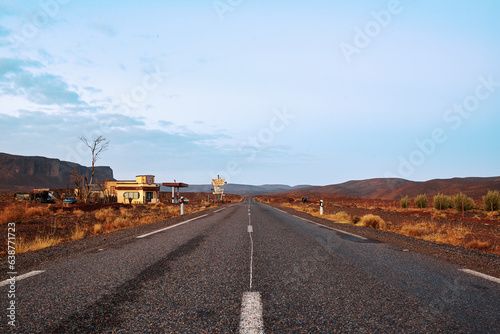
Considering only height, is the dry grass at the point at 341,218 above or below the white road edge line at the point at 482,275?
below

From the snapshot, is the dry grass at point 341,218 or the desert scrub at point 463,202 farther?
the desert scrub at point 463,202

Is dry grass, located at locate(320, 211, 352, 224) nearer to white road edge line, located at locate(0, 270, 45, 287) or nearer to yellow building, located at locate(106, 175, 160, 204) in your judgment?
white road edge line, located at locate(0, 270, 45, 287)

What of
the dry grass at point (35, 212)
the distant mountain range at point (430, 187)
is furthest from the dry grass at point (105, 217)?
the distant mountain range at point (430, 187)

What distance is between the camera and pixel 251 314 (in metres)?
2.81

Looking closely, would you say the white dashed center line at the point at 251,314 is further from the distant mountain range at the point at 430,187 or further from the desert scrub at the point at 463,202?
the distant mountain range at the point at 430,187

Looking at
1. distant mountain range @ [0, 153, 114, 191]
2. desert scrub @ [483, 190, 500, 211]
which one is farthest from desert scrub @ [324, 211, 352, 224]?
distant mountain range @ [0, 153, 114, 191]

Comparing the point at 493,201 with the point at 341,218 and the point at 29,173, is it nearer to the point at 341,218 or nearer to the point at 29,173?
the point at 341,218

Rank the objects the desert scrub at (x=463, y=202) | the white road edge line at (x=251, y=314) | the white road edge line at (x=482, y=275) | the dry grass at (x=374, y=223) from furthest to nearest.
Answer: the desert scrub at (x=463, y=202) < the dry grass at (x=374, y=223) < the white road edge line at (x=482, y=275) < the white road edge line at (x=251, y=314)

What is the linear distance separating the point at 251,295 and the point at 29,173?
162 metres

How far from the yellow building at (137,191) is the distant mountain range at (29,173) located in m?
68.8

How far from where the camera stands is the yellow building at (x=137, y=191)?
2057 inches

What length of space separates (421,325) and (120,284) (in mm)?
3571

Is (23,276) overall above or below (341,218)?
above

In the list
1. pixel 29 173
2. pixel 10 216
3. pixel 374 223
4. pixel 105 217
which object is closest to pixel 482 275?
pixel 374 223
